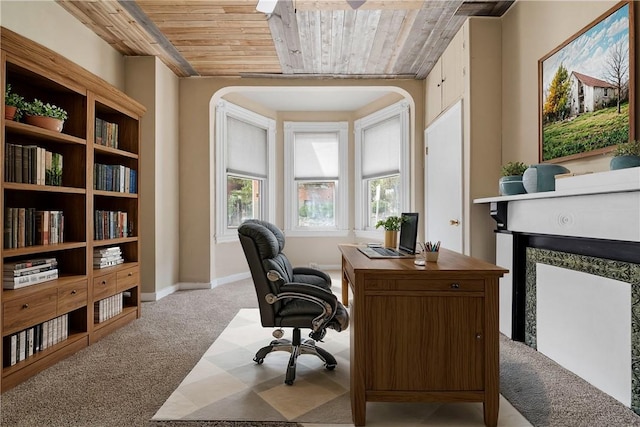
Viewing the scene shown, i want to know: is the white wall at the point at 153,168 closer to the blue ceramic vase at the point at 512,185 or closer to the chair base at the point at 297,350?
the chair base at the point at 297,350

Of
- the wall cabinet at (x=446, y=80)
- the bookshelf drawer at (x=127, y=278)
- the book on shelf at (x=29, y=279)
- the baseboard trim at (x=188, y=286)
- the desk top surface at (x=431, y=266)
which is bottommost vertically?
the baseboard trim at (x=188, y=286)

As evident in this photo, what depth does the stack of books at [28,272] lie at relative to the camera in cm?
232

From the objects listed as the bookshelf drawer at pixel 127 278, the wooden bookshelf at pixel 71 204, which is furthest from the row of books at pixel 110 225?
the bookshelf drawer at pixel 127 278

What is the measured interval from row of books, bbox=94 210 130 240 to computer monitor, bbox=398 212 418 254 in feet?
8.07

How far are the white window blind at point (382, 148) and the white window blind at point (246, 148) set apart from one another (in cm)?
167

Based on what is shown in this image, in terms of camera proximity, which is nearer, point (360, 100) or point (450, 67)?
point (450, 67)

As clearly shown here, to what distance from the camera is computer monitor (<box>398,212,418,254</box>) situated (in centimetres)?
248

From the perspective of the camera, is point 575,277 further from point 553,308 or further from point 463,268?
point 463,268

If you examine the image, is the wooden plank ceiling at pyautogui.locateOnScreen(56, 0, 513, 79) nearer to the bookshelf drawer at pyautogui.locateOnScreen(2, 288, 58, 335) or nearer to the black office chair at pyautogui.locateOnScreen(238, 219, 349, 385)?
the black office chair at pyautogui.locateOnScreen(238, 219, 349, 385)

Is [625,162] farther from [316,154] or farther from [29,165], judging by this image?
[316,154]

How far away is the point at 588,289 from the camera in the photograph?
2.21 m

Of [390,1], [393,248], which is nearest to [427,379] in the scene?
[393,248]

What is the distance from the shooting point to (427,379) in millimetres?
1766

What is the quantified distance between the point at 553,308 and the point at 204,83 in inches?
181
